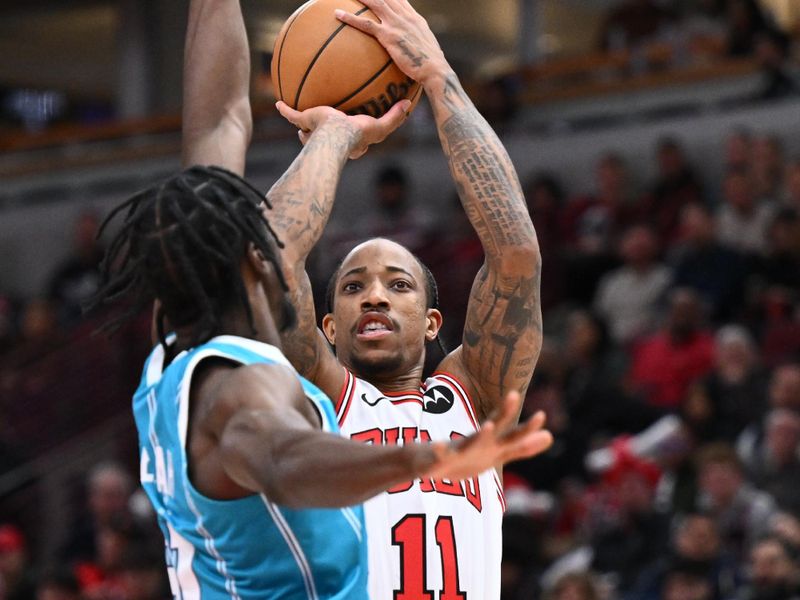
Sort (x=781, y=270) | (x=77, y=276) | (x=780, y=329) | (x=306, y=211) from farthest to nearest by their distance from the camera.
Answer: (x=77, y=276) → (x=781, y=270) → (x=780, y=329) → (x=306, y=211)

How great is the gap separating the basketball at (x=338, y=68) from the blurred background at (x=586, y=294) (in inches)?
144

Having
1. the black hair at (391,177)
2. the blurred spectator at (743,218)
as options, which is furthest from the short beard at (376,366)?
the black hair at (391,177)

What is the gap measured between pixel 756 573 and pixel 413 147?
23.0 ft

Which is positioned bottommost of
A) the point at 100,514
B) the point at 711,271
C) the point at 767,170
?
the point at 100,514

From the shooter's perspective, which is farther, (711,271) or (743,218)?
(743,218)

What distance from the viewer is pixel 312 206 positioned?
13.1ft

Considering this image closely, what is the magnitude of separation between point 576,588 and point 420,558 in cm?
351

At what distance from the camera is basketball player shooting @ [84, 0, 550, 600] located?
2664 mm

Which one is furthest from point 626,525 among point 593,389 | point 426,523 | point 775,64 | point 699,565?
point 775,64

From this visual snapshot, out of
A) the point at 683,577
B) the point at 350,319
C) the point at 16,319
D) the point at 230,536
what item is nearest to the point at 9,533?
the point at 16,319

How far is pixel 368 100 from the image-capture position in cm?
425

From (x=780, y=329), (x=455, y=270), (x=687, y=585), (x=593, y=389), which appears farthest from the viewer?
(x=455, y=270)

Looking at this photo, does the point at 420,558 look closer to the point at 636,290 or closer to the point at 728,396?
the point at 728,396

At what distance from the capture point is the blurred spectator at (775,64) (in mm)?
11320
